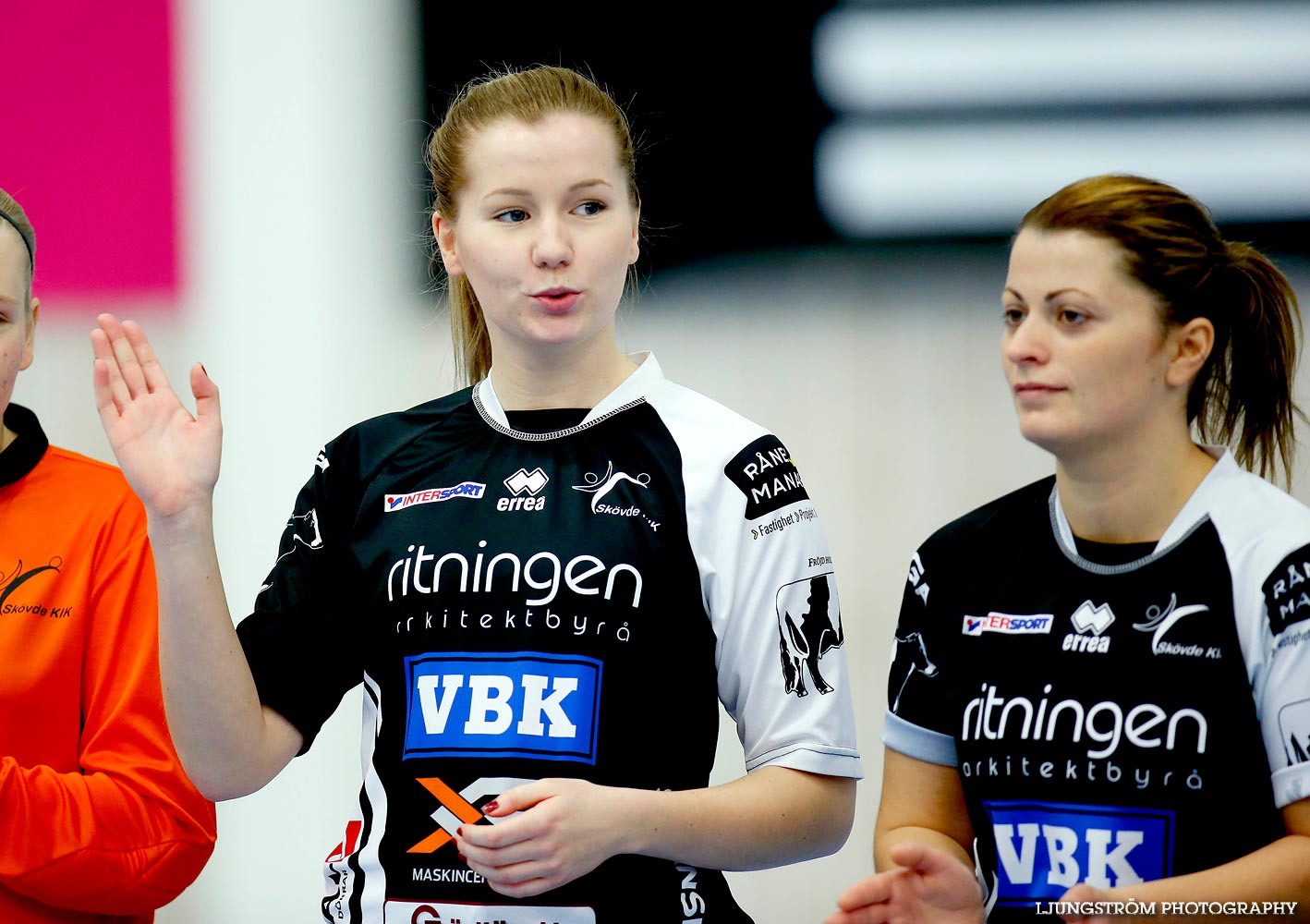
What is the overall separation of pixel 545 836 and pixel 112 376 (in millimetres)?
798

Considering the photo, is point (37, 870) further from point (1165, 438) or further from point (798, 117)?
point (798, 117)

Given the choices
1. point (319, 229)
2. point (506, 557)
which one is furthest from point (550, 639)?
point (319, 229)

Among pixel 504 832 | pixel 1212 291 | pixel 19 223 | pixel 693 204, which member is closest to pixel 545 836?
pixel 504 832

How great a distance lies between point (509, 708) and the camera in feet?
5.47

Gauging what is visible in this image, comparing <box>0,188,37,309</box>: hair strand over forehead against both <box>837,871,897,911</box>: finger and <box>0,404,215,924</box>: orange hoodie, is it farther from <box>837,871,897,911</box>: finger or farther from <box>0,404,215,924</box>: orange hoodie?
<box>837,871,897,911</box>: finger

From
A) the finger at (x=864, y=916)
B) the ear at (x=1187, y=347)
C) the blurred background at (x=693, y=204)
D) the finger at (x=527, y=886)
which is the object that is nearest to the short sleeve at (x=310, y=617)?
the finger at (x=527, y=886)

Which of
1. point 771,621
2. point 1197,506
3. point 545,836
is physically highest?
point 1197,506

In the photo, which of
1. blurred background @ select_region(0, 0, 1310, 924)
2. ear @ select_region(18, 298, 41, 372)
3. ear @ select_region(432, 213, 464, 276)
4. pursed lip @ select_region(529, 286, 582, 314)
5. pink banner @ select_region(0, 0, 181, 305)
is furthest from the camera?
pink banner @ select_region(0, 0, 181, 305)

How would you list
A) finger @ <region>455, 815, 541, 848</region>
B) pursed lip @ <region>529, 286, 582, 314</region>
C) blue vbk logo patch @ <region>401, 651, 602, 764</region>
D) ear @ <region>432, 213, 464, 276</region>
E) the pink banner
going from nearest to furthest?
finger @ <region>455, 815, 541, 848</region> < blue vbk logo patch @ <region>401, 651, 602, 764</region> < pursed lip @ <region>529, 286, 582, 314</region> < ear @ <region>432, 213, 464, 276</region> < the pink banner

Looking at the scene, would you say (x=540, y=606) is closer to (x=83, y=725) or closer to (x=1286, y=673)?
(x=83, y=725)

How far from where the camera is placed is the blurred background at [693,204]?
341cm

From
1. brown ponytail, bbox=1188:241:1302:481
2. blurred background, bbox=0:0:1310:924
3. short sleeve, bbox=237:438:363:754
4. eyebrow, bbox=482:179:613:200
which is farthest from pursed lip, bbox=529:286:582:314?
blurred background, bbox=0:0:1310:924

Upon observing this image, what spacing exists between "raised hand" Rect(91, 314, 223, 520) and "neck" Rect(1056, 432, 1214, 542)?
3.50ft

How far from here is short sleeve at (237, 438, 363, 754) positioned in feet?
5.93
